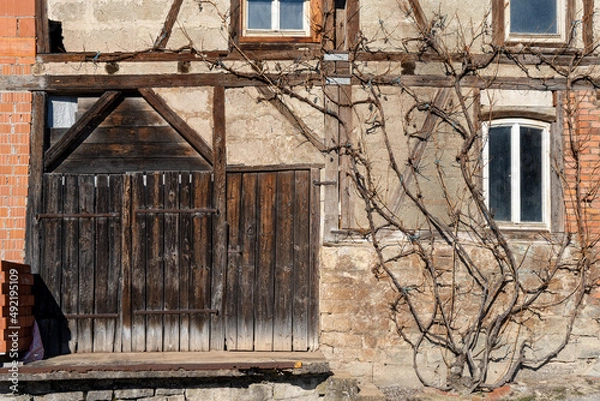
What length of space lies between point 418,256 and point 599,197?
1.98m

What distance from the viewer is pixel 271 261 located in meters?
7.48

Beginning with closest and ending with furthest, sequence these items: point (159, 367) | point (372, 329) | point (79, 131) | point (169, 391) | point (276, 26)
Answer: point (159, 367)
point (169, 391)
point (372, 329)
point (79, 131)
point (276, 26)

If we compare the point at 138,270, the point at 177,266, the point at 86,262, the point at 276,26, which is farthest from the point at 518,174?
the point at 86,262

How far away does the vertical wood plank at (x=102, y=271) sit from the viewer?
7.45m

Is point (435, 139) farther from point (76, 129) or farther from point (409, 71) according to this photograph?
point (76, 129)

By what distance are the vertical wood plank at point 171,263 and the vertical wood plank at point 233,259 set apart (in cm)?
52

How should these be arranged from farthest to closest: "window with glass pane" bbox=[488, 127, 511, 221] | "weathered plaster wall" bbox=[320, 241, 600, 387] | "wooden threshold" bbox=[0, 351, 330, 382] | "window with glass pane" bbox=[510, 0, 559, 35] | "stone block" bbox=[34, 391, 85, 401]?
"window with glass pane" bbox=[510, 0, 559, 35] < "window with glass pane" bbox=[488, 127, 511, 221] < "weathered plaster wall" bbox=[320, 241, 600, 387] < "stone block" bbox=[34, 391, 85, 401] < "wooden threshold" bbox=[0, 351, 330, 382]

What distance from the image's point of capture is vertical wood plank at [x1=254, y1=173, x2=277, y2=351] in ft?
24.4

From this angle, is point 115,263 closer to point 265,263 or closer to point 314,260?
point 265,263

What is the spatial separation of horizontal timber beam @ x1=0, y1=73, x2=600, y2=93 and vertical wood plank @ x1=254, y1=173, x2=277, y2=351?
1.02 metres

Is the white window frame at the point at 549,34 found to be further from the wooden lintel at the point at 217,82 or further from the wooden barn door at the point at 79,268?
the wooden barn door at the point at 79,268

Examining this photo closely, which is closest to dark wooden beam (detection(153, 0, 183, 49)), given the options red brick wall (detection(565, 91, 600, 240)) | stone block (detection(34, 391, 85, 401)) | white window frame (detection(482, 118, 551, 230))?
white window frame (detection(482, 118, 551, 230))

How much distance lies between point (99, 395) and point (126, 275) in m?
1.26

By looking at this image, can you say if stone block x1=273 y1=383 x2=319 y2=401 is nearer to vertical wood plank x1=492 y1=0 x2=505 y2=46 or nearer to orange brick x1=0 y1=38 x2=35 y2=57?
vertical wood plank x1=492 y1=0 x2=505 y2=46
